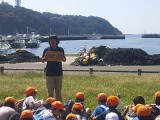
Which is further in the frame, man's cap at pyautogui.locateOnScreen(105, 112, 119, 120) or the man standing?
the man standing

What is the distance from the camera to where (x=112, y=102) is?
9242mm

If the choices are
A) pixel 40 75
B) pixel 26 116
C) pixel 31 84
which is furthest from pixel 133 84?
pixel 26 116

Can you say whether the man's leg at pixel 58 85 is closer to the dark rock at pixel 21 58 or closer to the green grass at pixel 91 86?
the green grass at pixel 91 86

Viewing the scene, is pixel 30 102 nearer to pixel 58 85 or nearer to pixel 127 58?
pixel 58 85

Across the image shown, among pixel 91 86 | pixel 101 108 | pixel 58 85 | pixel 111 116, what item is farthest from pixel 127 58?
pixel 111 116

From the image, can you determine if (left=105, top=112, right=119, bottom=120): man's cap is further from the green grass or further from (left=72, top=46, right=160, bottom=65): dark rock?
(left=72, top=46, right=160, bottom=65): dark rock

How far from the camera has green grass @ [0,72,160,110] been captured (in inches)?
645

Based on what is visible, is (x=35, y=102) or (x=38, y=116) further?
(x=35, y=102)

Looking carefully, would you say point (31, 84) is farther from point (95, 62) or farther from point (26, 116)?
point (95, 62)

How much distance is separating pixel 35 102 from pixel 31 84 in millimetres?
9864

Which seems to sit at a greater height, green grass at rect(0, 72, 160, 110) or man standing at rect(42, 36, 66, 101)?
man standing at rect(42, 36, 66, 101)

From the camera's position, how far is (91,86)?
18875 millimetres

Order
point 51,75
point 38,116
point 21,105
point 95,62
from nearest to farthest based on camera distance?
point 38,116 < point 21,105 < point 51,75 < point 95,62

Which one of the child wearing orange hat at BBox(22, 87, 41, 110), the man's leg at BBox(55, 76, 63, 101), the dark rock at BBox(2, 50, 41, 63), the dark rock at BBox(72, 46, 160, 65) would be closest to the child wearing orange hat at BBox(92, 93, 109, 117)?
the child wearing orange hat at BBox(22, 87, 41, 110)
